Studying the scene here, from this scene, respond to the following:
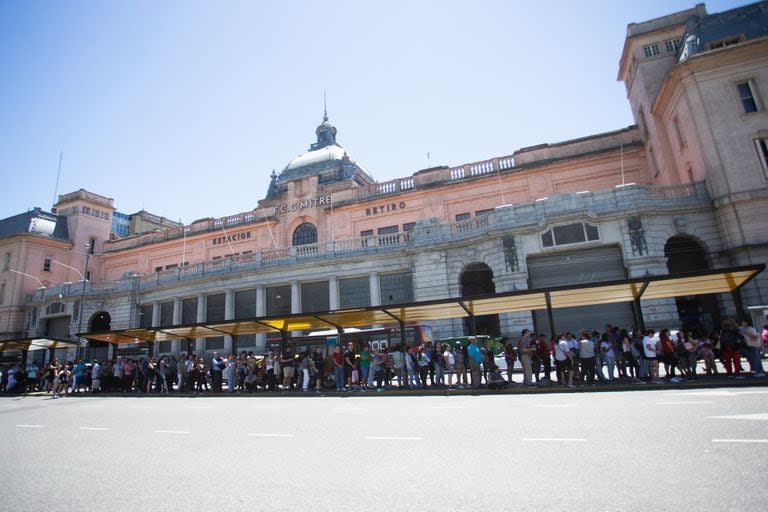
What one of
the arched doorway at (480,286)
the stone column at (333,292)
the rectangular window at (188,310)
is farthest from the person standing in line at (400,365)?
the rectangular window at (188,310)

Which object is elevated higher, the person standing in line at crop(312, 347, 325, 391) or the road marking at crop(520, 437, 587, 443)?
the person standing in line at crop(312, 347, 325, 391)

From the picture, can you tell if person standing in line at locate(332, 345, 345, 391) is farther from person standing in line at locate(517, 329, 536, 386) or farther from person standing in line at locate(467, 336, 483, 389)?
person standing in line at locate(517, 329, 536, 386)

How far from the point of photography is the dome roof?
45.4 metres

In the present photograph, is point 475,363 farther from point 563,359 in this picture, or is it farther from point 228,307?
point 228,307

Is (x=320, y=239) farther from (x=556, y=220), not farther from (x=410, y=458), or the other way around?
(x=410, y=458)

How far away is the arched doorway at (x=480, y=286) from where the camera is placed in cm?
2581

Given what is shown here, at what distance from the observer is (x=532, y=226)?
78.2 ft

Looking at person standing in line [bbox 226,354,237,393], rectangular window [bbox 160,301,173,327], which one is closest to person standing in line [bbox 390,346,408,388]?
person standing in line [bbox 226,354,237,393]

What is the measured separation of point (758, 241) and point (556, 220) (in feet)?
30.9

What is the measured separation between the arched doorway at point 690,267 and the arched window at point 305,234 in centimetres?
2595

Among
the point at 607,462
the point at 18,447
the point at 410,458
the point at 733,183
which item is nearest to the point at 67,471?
the point at 18,447

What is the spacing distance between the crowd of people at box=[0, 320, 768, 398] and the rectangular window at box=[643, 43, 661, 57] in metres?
21.1

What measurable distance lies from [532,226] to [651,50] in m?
17.7

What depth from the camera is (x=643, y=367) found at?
14.0m
